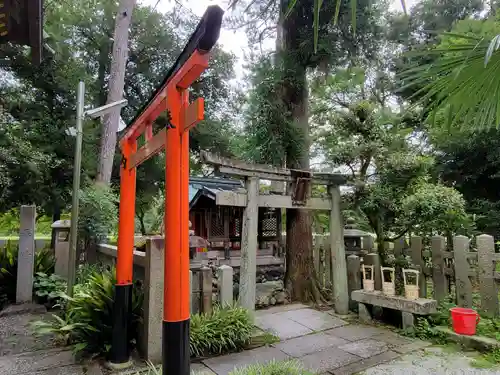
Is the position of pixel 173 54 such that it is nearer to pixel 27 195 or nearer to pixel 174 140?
pixel 27 195

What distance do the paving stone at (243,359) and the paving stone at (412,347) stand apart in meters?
1.55

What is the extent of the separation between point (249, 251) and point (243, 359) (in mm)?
1699

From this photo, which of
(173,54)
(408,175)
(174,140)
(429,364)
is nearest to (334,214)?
(408,175)

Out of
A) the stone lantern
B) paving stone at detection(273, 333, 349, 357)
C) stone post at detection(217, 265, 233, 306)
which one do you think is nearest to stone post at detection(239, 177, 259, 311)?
stone post at detection(217, 265, 233, 306)

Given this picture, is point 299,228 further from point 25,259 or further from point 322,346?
point 25,259

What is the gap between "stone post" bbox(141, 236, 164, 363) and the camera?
388 cm

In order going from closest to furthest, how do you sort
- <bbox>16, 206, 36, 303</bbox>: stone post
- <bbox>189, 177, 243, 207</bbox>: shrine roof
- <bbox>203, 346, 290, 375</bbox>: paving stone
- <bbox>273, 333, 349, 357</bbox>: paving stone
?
<bbox>203, 346, 290, 375</bbox>: paving stone < <bbox>273, 333, 349, 357</bbox>: paving stone < <bbox>16, 206, 36, 303</bbox>: stone post < <bbox>189, 177, 243, 207</bbox>: shrine roof

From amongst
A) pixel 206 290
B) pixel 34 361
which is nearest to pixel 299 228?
pixel 206 290

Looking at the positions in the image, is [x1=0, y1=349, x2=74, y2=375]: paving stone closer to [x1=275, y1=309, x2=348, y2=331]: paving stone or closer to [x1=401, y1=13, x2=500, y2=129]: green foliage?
[x1=275, y1=309, x2=348, y2=331]: paving stone

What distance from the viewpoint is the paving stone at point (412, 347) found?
4.36m

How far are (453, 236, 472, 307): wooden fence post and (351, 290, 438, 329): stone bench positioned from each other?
1.77 feet

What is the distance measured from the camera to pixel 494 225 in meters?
9.44

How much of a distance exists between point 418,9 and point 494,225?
29.3 ft

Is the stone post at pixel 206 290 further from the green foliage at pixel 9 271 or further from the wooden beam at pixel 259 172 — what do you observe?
the green foliage at pixel 9 271
